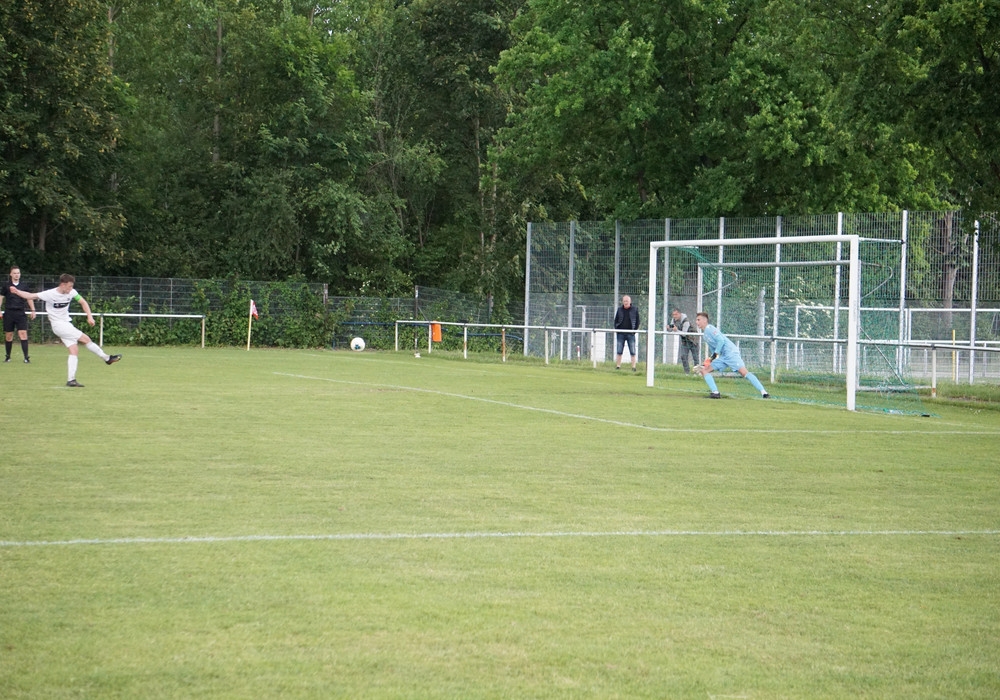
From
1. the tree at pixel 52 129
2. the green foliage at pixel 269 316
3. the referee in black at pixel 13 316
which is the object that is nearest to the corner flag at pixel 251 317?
the green foliage at pixel 269 316

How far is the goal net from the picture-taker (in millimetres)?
21422

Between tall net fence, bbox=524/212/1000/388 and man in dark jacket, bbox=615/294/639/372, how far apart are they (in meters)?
0.56

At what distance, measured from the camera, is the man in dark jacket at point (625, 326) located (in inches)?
1166

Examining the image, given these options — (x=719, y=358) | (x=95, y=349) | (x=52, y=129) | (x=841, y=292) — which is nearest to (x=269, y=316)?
(x=52, y=129)

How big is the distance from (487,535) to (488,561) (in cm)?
79

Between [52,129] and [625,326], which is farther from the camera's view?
[52,129]

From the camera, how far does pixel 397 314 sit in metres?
43.5

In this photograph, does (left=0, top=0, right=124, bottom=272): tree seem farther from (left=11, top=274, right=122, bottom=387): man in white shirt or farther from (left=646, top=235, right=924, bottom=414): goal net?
(left=646, top=235, right=924, bottom=414): goal net

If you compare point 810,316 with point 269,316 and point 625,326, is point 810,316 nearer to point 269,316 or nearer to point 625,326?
point 625,326

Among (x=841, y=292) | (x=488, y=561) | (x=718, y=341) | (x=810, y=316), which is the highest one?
(x=841, y=292)

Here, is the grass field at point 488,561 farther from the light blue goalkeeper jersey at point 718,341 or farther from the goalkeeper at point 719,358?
the light blue goalkeeper jersey at point 718,341

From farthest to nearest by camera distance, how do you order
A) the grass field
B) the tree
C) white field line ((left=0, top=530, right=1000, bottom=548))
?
the tree, white field line ((left=0, top=530, right=1000, bottom=548)), the grass field

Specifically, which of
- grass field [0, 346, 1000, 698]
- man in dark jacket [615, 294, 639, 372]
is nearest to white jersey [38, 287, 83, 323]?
grass field [0, 346, 1000, 698]

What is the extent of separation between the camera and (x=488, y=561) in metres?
7.04
